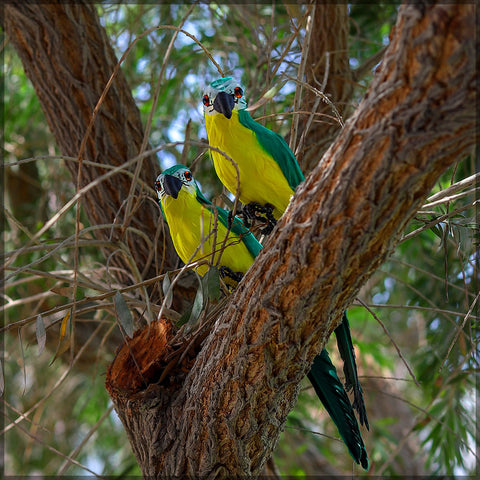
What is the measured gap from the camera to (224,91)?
5.16 ft

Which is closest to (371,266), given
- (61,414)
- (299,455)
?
(299,455)

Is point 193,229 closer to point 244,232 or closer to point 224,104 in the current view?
point 244,232

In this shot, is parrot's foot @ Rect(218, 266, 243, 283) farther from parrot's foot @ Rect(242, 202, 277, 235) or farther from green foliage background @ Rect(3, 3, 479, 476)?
green foliage background @ Rect(3, 3, 479, 476)

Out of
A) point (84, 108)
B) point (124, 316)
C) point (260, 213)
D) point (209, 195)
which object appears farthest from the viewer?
point (209, 195)

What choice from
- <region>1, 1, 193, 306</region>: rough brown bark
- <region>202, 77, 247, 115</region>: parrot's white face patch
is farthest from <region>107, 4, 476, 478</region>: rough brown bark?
<region>1, 1, 193, 306</region>: rough brown bark

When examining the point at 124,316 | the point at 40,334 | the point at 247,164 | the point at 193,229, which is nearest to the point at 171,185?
the point at 193,229

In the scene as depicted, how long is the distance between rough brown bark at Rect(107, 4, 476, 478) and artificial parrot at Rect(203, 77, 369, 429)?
26 centimetres

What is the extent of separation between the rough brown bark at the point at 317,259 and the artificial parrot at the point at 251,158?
26 cm

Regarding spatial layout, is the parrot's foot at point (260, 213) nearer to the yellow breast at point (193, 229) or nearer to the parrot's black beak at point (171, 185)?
the yellow breast at point (193, 229)

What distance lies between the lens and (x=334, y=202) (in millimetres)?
1080

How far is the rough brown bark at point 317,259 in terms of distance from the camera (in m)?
0.93

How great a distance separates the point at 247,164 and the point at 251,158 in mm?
20

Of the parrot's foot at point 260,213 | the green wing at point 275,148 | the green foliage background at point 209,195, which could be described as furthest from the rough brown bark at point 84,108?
the green wing at point 275,148

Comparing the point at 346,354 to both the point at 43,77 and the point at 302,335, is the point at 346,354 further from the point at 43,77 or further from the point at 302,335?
the point at 43,77
